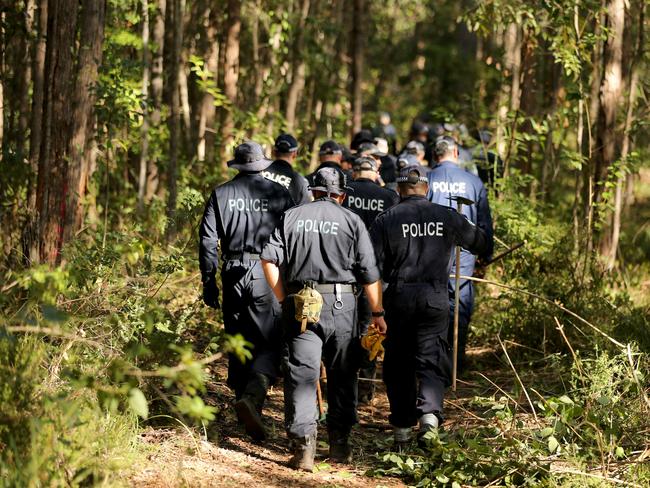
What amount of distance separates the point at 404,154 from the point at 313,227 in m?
5.74

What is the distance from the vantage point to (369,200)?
9.70m

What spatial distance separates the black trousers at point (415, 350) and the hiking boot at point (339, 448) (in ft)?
1.73

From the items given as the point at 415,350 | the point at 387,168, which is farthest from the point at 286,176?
the point at 387,168

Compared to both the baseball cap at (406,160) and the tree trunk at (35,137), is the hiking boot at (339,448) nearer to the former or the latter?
the tree trunk at (35,137)

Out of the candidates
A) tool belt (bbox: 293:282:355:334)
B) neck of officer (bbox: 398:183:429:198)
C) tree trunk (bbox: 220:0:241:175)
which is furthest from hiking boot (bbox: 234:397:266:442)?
tree trunk (bbox: 220:0:241:175)

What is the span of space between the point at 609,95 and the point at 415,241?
5754 millimetres

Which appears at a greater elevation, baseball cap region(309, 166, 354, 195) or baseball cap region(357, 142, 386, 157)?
baseball cap region(357, 142, 386, 157)

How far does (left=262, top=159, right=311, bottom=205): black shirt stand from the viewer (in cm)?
885

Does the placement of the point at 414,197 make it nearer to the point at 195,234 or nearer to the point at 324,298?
the point at 324,298

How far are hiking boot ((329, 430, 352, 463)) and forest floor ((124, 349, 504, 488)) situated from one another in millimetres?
66

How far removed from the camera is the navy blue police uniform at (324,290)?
22.9 feet

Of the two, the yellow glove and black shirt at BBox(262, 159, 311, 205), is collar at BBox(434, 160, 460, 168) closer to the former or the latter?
black shirt at BBox(262, 159, 311, 205)

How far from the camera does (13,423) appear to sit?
5.04 meters

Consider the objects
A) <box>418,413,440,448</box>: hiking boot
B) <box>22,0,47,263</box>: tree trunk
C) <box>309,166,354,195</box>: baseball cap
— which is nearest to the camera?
<box>309,166,354,195</box>: baseball cap
